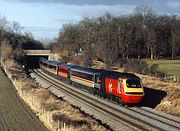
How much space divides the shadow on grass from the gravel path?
1063 centimetres

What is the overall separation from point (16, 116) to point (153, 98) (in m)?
13.5

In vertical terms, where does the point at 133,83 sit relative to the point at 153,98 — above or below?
above

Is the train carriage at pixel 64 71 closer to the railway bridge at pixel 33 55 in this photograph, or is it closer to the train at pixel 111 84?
the train at pixel 111 84

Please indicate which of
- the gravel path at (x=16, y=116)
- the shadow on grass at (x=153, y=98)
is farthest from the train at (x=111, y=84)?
the gravel path at (x=16, y=116)

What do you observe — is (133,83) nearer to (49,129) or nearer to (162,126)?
(162,126)

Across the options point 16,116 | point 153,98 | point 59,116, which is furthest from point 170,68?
point 59,116

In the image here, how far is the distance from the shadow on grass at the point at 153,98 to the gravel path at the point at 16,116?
10.6m

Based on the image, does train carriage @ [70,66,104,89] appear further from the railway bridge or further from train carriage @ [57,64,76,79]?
the railway bridge

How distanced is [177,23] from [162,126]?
85.4 m

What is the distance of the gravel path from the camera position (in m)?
21.0

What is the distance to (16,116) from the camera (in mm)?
24734

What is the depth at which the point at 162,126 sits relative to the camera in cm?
2197

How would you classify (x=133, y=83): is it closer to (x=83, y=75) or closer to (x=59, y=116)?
(x=59, y=116)

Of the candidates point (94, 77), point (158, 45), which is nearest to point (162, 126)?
point (94, 77)
